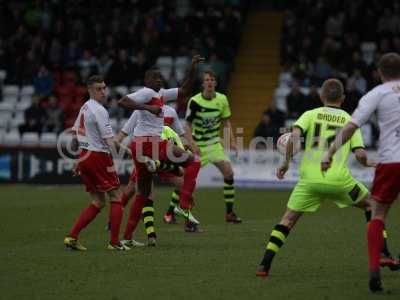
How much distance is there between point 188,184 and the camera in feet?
52.9

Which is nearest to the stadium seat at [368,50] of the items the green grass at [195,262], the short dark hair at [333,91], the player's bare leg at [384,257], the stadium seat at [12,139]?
the stadium seat at [12,139]

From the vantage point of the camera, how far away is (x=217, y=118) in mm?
17906

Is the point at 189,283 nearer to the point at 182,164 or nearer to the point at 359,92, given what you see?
the point at 182,164

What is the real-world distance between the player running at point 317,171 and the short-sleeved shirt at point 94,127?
278cm

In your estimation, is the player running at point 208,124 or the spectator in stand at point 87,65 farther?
the spectator in stand at point 87,65

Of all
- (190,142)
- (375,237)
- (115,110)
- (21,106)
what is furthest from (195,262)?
(21,106)

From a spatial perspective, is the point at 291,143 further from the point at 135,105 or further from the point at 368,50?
the point at 368,50

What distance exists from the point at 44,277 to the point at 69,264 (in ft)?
3.31

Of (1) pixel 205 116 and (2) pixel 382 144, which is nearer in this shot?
(2) pixel 382 144

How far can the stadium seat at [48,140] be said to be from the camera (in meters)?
26.6

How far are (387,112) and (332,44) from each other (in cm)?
1851

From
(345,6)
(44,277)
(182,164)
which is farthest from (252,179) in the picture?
(44,277)

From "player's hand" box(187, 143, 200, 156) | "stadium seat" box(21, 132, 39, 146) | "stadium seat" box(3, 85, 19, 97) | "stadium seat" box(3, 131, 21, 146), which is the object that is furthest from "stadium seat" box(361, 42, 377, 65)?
"player's hand" box(187, 143, 200, 156)

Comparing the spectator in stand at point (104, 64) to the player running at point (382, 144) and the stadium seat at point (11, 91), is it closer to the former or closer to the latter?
the stadium seat at point (11, 91)
